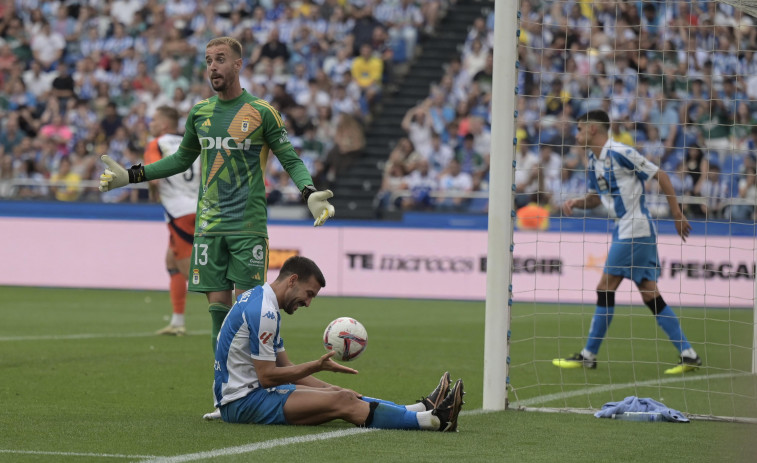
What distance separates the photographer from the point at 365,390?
9.20m

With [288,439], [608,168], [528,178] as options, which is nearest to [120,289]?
[528,178]

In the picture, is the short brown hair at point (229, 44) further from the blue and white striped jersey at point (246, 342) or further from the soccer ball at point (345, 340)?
the soccer ball at point (345, 340)

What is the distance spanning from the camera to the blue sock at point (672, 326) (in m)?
11.3

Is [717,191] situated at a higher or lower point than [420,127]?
lower

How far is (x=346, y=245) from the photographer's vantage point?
2069 centimetres

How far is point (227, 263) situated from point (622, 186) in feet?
15.8

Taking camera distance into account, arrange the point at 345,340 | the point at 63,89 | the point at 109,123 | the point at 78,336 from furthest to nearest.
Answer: the point at 63,89 → the point at 109,123 → the point at 78,336 → the point at 345,340

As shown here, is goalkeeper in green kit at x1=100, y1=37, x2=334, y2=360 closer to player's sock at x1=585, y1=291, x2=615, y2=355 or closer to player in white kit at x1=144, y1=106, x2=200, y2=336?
player's sock at x1=585, y1=291, x2=615, y2=355

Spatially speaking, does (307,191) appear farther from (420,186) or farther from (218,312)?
(420,186)

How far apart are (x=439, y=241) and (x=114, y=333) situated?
7927 millimetres

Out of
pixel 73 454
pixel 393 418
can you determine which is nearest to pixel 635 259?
pixel 393 418

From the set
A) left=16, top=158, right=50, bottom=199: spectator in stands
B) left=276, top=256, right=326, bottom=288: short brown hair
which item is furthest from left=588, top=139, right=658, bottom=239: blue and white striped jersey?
left=16, top=158, right=50, bottom=199: spectator in stands

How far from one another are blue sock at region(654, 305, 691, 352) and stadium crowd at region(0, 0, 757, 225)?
742cm

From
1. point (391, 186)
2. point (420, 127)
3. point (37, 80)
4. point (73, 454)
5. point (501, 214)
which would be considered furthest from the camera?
point (37, 80)
